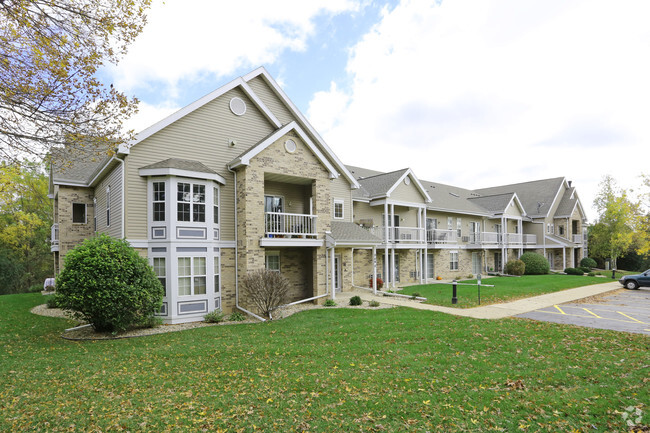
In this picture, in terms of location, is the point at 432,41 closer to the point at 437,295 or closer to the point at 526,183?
the point at 437,295

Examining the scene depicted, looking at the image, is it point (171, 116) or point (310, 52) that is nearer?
point (171, 116)

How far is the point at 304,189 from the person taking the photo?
18578mm

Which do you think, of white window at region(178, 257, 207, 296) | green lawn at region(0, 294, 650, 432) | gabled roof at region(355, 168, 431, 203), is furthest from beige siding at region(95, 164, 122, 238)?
gabled roof at region(355, 168, 431, 203)

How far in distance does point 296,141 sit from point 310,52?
14.0ft

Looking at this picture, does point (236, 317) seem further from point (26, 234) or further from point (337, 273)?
point (26, 234)

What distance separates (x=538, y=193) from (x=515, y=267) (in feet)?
49.0

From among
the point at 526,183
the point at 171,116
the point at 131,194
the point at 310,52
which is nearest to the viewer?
the point at 131,194

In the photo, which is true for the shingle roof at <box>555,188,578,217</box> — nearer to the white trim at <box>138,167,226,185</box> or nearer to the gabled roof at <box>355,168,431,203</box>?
the gabled roof at <box>355,168,431,203</box>

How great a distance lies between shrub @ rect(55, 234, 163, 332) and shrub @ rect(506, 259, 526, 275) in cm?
2928

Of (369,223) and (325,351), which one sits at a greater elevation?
(369,223)

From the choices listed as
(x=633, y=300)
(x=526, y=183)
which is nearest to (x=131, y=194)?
(x=633, y=300)

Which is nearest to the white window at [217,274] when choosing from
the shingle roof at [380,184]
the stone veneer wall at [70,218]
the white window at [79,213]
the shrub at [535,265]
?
the stone veneer wall at [70,218]

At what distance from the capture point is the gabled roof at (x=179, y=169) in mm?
13109

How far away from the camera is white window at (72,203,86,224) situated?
18.4m
